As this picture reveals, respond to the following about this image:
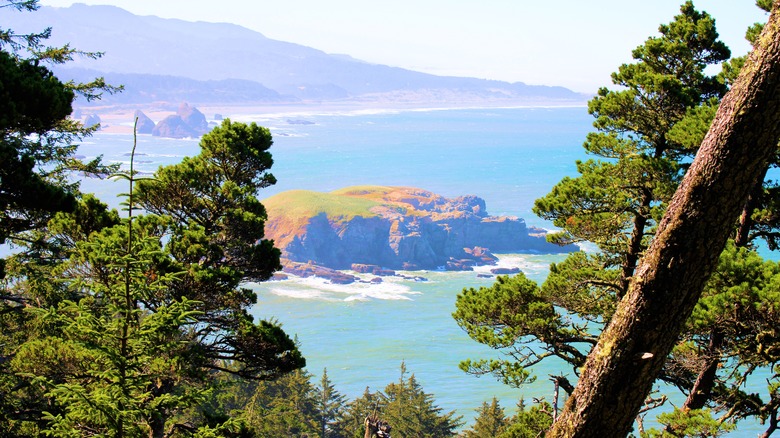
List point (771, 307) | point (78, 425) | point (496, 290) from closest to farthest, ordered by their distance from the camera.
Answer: point (771, 307) → point (78, 425) → point (496, 290)

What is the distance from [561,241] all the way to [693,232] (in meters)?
6.97

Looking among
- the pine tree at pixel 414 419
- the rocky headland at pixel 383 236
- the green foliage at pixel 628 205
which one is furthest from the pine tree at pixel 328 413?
the rocky headland at pixel 383 236

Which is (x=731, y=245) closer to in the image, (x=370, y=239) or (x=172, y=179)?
(x=172, y=179)

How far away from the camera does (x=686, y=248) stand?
10.1 ft

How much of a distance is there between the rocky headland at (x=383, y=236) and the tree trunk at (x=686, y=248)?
7936 cm

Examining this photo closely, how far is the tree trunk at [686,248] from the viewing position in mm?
3002

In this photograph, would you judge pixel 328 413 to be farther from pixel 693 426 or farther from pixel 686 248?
pixel 686 248

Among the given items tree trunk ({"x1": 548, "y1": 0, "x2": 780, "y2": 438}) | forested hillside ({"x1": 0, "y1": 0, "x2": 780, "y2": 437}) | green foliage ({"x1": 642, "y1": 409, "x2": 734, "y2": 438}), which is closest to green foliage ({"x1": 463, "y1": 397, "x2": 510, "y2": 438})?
forested hillside ({"x1": 0, "y1": 0, "x2": 780, "y2": 437})

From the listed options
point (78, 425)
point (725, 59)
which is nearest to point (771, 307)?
point (725, 59)

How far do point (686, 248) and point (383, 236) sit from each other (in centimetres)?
9048

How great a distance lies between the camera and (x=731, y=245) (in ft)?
24.7

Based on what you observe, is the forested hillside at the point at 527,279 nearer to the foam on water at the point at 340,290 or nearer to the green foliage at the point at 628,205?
the green foliage at the point at 628,205

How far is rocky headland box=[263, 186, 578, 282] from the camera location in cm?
8975

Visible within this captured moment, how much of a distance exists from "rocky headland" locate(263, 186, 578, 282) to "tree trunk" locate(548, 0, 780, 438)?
7936 cm
